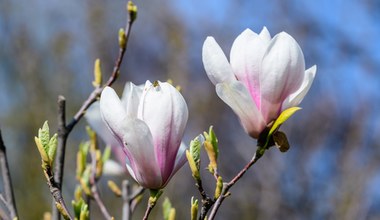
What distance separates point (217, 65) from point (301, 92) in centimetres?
11

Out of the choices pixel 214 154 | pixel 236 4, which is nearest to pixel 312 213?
pixel 236 4

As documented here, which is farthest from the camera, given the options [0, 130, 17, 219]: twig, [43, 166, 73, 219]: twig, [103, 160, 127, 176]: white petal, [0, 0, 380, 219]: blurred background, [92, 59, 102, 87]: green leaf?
[0, 0, 380, 219]: blurred background

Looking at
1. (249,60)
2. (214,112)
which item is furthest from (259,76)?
(214,112)

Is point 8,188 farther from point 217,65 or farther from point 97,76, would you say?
point 217,65

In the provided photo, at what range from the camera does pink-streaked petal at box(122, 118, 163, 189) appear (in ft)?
2.26

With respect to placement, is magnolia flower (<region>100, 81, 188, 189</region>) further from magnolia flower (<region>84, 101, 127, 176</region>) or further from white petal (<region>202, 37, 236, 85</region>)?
magnolia flower (<region>84, 101, 127, 176</region>)

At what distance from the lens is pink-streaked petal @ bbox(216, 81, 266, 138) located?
713mm

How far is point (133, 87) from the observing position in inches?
28.4

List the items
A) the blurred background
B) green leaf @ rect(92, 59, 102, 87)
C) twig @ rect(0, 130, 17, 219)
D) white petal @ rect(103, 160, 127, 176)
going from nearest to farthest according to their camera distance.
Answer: twig @ rect(0, 130, 17, 219) → green leaf @ rect(92, 59, 102, 87) → white petal @ rect(103, 160, 127, 176) → the blurred background

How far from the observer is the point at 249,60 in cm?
74

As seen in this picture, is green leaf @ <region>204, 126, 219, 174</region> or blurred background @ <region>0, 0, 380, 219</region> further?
blurred background @ <region>0, 0, 380, 219</region>

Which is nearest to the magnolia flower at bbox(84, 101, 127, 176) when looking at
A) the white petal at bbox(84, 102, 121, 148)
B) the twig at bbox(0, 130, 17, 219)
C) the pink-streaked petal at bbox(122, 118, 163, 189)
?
the white petal at bbox(84, 102, 121, 148)

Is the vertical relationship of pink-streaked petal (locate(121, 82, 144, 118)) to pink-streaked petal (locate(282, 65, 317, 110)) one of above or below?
below

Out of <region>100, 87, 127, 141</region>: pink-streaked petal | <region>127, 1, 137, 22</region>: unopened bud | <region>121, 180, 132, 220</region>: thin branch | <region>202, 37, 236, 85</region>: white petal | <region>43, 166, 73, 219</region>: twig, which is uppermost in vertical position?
<region>127, 1, 137, 22</region>: unopened bud
